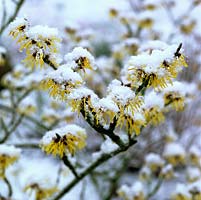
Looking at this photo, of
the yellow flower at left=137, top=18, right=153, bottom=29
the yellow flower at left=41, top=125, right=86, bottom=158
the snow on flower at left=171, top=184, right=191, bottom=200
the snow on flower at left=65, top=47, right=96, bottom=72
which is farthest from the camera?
the yellow flower at left=137, top=18, right=153, bottom=29

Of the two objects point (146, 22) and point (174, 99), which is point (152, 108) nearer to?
point (174, 99)

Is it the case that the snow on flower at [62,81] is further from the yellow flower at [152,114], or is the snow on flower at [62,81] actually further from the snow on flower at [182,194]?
the snow on flower at [182,194]

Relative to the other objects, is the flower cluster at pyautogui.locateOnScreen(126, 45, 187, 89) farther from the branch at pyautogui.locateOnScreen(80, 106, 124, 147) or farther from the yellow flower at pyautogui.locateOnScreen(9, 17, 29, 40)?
the yellow flower at pyautogui.locateOnScreen(9, 17, 29, 40)

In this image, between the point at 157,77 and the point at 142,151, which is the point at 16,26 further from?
the point at 142,151

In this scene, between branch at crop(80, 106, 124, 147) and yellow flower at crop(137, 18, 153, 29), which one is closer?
branch at crop(80, 106, 124, 147)

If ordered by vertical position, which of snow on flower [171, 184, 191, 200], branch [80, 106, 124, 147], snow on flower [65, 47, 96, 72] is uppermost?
snow on flower [65, 47, 96, 72]

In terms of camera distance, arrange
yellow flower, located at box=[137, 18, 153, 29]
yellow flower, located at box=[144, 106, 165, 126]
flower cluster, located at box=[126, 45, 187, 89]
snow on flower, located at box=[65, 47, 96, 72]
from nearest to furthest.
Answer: flower cluster, located at box=[126, 45, 187, 89] < snow on flower, located at box=[65, 47, 96, 72] < yellow flower, located at box=[144, 106, 165, 126] < yellow flower, located at box=[137, 18, 153, 29]

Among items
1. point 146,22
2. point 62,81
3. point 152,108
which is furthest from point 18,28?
point 146,22

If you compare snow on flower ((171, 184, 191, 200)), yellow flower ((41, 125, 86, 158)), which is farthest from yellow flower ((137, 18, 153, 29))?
yellow flower ((41, 125, 86, 158))

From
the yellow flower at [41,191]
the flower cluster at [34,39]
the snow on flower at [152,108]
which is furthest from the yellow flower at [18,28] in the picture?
the yellow flower at [41,191]

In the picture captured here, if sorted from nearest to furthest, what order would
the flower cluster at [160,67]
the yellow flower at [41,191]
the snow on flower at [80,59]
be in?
the flower cluster at [160,67] < the snow on flower at [80,59] < the yellow flower at [41,191]

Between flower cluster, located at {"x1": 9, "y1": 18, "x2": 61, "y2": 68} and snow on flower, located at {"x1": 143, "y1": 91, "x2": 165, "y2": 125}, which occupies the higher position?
flower cluster, located at {"x1": 9, "y1": 18, "x2": 61, "y2": 68}

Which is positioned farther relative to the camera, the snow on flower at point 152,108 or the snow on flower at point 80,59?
the snow on flower at point 152,108
